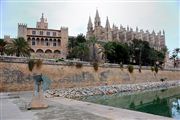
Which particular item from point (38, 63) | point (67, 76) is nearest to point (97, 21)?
point (67, 76)

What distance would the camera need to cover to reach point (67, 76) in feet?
114

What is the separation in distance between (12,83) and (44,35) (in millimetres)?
37972

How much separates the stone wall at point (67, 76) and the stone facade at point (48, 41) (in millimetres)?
26530

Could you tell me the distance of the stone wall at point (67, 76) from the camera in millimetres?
29406

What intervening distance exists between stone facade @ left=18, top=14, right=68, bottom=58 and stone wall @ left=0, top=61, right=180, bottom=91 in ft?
87.0

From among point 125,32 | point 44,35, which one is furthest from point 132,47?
point 125,32

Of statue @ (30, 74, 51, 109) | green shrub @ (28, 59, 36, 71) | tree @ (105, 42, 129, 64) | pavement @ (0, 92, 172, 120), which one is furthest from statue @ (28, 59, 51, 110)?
tree @ (105, 42, 129, 64)

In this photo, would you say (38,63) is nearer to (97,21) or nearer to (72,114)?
(72,114)

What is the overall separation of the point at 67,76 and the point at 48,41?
110 feet

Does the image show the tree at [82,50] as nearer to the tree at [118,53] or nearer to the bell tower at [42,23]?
the tree at [118,53]

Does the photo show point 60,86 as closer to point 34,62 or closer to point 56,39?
point 34,62

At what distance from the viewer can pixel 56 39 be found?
67188 mm

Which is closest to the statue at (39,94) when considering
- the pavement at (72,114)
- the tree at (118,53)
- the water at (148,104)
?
the pavement at (72,114)

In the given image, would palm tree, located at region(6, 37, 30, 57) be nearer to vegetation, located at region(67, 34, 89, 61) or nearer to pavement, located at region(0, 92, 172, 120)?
vegetation, located at region(67, 34, 89, 61)
